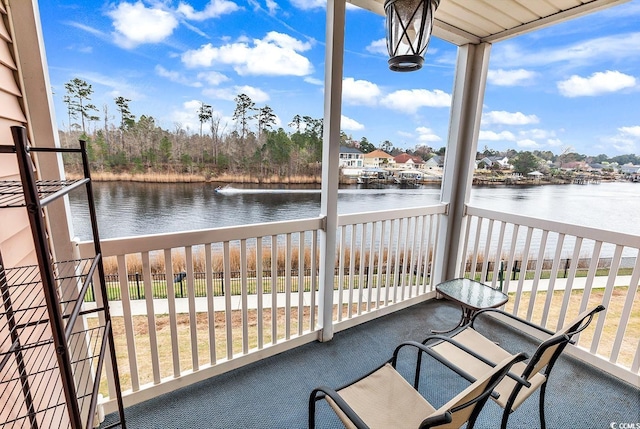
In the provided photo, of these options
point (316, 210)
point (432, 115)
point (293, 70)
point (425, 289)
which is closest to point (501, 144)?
point (432, 115)

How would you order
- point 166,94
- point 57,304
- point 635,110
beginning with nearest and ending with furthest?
1. point 57,304
2. point 166,94
3. point 635,110

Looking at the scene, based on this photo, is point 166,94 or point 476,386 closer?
point 476,386

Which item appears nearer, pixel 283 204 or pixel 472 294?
pixel 283 204

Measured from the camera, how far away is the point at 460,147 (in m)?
2.96

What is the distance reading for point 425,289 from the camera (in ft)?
10.7

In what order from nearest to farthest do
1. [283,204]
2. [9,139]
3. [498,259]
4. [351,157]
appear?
[9,139] → [283,204] → [351,157] → [498,259]

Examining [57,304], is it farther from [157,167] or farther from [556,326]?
[556,326]

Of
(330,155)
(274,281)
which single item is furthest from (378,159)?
(274,281)

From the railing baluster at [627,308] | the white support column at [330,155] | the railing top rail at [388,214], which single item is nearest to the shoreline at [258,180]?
the white support column at [330,155]

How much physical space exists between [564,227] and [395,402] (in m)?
2.06

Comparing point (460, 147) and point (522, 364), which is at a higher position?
point (460, 147)

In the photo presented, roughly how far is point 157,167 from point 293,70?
3.43ft

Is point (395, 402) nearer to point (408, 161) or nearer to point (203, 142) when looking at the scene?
point (203, 142)

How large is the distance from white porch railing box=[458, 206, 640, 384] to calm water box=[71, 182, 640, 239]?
0.13 metres
